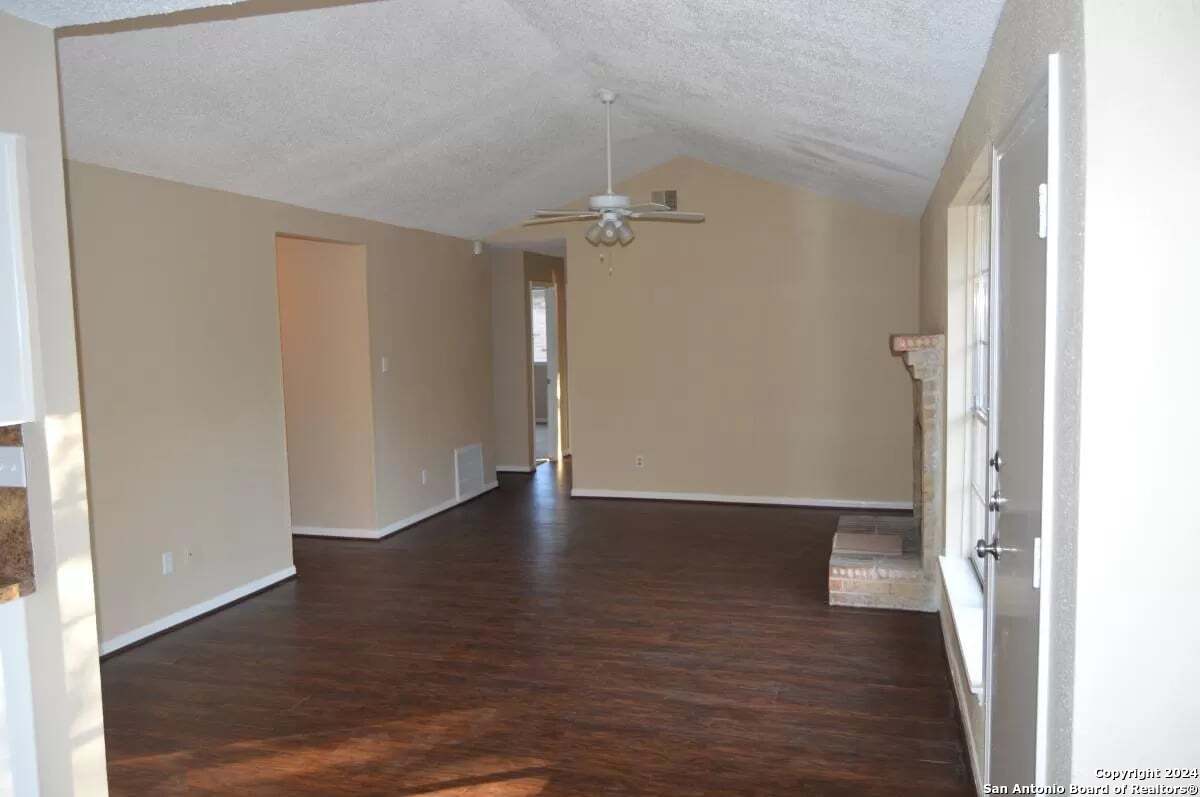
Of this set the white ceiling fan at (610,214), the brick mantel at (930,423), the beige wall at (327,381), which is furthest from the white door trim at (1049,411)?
the beige wall at (327,381)

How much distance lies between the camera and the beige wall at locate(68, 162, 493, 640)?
4371 mm

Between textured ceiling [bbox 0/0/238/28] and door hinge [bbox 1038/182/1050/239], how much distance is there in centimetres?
175

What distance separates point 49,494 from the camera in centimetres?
202

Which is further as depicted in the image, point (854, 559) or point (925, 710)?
point (854, 559)

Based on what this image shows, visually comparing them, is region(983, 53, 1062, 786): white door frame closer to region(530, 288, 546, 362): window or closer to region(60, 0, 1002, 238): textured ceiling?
region(60, 0, 1002, 238): textured ceiling

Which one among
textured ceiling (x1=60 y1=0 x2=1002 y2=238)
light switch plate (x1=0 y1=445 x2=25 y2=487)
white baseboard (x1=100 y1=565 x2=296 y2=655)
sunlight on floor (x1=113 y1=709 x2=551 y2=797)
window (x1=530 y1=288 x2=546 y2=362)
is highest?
textured ceiling (x1=60 y1=0 x2=1002 y2=238)

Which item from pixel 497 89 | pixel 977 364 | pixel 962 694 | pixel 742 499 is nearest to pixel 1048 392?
pixel 962 694

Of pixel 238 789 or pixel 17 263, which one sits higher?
pixel 17 263

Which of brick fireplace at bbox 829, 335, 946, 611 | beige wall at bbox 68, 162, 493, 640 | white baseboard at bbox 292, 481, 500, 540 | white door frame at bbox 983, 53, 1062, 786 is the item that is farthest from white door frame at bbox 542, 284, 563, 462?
white door frame at bbox 983, 53, 1062, 786

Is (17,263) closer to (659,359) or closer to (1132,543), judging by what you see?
(1132,543)

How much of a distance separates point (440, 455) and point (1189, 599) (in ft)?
22.0

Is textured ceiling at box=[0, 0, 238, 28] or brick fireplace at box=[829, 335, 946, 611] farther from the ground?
textured ceiling at box=[0, 0, 238, 28]

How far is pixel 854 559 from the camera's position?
501 cm

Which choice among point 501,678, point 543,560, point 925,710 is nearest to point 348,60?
point 501,678
